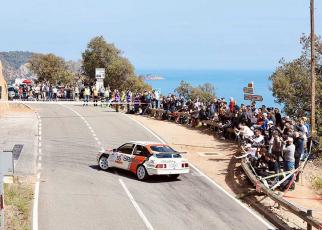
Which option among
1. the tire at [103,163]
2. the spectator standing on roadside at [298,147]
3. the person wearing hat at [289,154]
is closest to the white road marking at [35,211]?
the tire at [103,163]

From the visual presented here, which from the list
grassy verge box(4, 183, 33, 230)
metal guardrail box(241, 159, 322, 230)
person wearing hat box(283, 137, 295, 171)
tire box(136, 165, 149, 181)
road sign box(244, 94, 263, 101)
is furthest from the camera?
road sign box(244, 94, 263, 101)

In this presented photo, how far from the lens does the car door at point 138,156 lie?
2205 centimetres

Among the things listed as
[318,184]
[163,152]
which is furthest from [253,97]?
[163,152]

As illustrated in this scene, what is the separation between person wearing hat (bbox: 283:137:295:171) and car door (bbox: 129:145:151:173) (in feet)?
17.9

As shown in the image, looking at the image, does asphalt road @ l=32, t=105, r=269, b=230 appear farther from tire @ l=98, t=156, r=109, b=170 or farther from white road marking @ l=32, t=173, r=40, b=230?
tire @ l=98, t=156, r=109, b=170

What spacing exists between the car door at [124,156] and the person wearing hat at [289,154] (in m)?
6.47

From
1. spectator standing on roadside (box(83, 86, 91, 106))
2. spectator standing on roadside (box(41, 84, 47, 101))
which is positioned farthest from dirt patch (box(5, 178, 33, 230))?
spectator standing on roadside (box(41, 84, 47, 101))

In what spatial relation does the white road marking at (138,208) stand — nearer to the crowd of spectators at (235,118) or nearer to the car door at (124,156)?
the car door at (124,156)

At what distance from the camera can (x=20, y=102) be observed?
156 feet

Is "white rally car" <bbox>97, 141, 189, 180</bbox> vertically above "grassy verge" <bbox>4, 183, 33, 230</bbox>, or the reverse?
"white rally car" <bbox>97, 141, 189, 180</bbox>

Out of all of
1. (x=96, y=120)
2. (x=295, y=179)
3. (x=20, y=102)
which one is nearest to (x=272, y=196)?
(x=295, y=179)

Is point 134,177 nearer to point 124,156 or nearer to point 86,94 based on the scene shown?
point 124,156

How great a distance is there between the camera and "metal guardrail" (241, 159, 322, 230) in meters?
15.1

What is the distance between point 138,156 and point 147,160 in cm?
64
